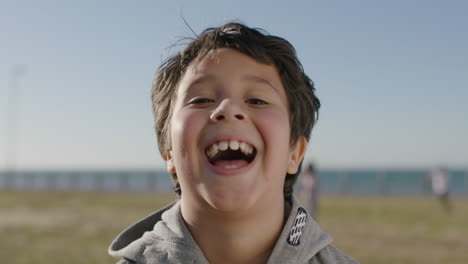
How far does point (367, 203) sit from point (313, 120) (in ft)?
77.6

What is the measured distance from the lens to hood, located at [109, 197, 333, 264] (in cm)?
279

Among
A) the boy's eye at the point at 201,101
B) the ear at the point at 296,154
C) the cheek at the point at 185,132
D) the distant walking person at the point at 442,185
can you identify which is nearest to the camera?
the cheek at the point at 185,132

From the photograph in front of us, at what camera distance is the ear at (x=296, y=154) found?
123 inches

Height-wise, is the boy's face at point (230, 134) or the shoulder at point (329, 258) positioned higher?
the boy's face at point (230, 134)

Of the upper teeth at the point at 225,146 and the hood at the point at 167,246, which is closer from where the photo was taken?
the upper teeth at the point at 225,146

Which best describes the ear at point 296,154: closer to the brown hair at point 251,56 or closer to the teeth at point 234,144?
the brown hair at point 251,56

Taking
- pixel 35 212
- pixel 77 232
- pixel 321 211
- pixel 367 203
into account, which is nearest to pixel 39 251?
pixel 77 232

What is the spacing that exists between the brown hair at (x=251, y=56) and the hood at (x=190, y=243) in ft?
0.81

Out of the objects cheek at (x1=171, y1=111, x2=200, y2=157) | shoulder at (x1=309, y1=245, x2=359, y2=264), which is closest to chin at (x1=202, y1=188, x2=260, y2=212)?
cheek at (x1=171, y1=111, x2=200, y2=157)

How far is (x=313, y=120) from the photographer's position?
3.37m

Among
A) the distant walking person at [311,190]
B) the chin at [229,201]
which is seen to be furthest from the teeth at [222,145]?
the distant walking person at [311,190]

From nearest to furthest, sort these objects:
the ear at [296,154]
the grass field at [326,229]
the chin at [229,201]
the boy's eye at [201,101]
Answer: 1. the chin at [229,201]
2. the boy's eye at [201,101]
3. the ear at [296,154]
4. the grass field at [326,229]

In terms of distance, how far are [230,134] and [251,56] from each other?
0.47 m

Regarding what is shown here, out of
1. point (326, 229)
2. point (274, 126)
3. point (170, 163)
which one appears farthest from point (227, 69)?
point (326, 229)
